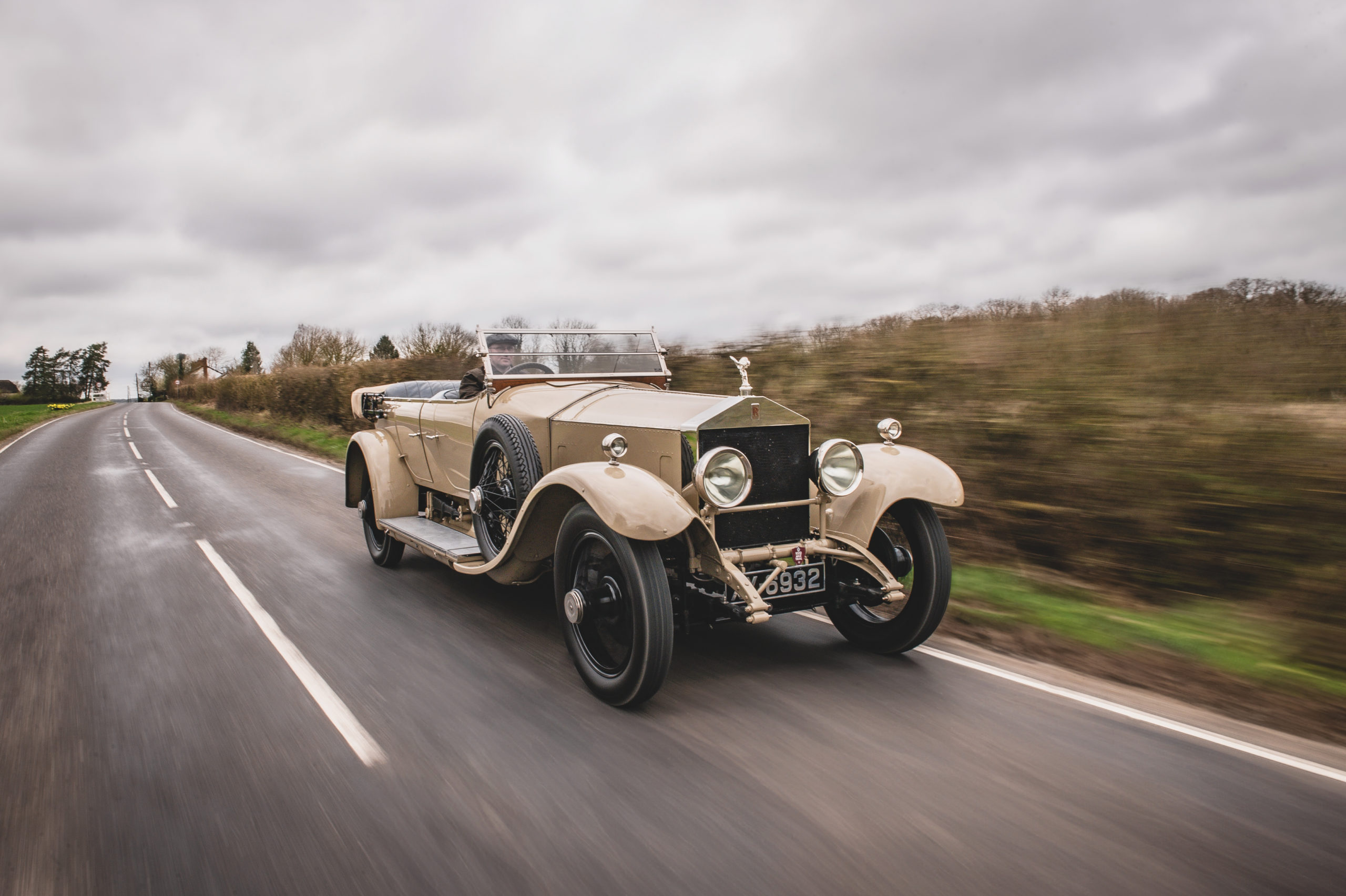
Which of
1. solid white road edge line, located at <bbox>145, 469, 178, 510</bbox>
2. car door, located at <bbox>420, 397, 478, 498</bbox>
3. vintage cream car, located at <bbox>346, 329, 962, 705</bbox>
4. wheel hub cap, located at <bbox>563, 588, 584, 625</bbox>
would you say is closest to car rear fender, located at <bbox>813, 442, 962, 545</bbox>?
vintage cream car, located at <bbox>346, 329, 962, 705</bbox>

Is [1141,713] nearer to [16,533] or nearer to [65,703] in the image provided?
[65,703]

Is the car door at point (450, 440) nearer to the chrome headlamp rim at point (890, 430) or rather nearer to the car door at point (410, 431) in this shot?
the car door at point (410, 431)

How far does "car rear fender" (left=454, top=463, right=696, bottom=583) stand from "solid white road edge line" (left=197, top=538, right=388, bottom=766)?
101cm

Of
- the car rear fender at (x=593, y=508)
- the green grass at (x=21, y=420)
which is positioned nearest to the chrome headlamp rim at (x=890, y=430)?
the car rear fender at (x=593, y=508)

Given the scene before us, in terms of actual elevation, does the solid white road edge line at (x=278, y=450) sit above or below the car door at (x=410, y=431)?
below

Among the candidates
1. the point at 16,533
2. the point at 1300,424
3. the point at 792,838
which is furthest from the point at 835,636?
the point at 16,533

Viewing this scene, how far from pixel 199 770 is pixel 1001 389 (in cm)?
579

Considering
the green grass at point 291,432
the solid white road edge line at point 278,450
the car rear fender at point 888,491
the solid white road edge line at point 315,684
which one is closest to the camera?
the solid white road edge line at point 315,684

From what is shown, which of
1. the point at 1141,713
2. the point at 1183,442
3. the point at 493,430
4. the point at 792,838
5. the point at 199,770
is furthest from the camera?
the point at 1183,442

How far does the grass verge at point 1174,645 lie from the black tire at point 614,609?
2146 mm

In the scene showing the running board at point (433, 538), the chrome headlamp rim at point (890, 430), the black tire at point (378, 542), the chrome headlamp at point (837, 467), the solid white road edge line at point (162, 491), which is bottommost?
the solid white road edge line at point (162, 491)

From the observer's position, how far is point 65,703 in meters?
3.41

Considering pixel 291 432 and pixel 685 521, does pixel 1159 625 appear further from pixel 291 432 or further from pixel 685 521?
pixel 291 432

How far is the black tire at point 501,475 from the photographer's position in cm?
429
